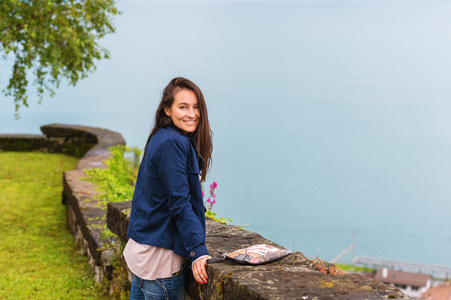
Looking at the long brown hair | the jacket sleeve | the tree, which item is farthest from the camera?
the tree

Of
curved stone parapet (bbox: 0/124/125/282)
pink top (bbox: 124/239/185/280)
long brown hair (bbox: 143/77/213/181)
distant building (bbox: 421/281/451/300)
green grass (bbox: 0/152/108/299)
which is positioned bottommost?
distant building (bbox: 421/281/451/300)

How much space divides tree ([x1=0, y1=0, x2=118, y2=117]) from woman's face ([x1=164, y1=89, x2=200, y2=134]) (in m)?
7.50

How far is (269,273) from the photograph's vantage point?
1984mm

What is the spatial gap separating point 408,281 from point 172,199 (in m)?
52.3

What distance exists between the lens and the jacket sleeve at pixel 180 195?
2.09 metres

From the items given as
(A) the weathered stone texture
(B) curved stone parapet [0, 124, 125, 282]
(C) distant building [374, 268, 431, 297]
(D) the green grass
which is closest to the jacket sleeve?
(A) the weathered stone texture

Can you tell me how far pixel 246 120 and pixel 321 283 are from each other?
171 meters

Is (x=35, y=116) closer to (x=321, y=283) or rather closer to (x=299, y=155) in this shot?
(x=299, y=155)

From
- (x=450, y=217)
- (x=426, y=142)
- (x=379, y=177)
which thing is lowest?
(x=450, y=217)

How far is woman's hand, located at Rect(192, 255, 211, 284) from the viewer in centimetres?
213

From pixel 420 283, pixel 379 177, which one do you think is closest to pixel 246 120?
pixel 379 177

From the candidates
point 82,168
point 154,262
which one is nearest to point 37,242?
point 82,168

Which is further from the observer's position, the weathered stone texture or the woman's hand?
the woman's hand

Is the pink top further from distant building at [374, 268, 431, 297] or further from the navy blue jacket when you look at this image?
distant building at [374, 268, 431, 297]
